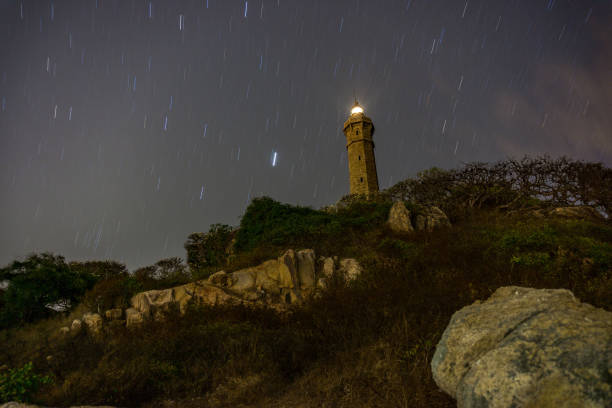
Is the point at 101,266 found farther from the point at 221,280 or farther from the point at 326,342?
the point at 326,342

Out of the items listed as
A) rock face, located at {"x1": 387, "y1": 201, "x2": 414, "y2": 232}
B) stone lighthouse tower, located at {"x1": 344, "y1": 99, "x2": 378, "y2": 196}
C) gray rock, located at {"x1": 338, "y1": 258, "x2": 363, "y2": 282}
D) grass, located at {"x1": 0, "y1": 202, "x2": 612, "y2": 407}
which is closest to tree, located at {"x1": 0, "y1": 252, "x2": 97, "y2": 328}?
grass, located at {"x1": 0, "y1": 202, "x2": 612, "y2": 407}

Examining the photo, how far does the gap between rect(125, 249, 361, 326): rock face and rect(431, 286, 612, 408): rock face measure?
5567mm

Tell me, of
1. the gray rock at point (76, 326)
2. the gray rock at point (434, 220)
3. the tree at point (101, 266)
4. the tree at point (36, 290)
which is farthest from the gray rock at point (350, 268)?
the tree at point (101, 266)

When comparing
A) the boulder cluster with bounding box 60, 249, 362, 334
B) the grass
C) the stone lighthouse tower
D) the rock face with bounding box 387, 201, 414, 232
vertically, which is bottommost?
the grass

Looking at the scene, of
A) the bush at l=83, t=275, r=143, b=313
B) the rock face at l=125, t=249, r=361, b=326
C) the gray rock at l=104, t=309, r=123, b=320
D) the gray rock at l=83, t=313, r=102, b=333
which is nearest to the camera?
the gray rock at l=83, t=313, r=102, b=333

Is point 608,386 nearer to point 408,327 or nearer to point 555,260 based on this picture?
point 408,327

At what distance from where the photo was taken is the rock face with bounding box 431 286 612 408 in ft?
8.13

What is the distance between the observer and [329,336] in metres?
5.89

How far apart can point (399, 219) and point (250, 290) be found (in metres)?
8.46

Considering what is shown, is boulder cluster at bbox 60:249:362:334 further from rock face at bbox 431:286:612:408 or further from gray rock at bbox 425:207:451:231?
gray rock at bbox 425:207:451:231

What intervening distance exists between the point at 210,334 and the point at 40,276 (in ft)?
40.5

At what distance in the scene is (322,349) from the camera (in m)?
5.57

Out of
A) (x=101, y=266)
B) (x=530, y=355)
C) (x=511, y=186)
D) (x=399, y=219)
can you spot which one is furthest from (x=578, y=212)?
(x=101, y=266)

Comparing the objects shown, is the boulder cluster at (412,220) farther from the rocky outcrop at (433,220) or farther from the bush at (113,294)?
the bush at (113,294)
